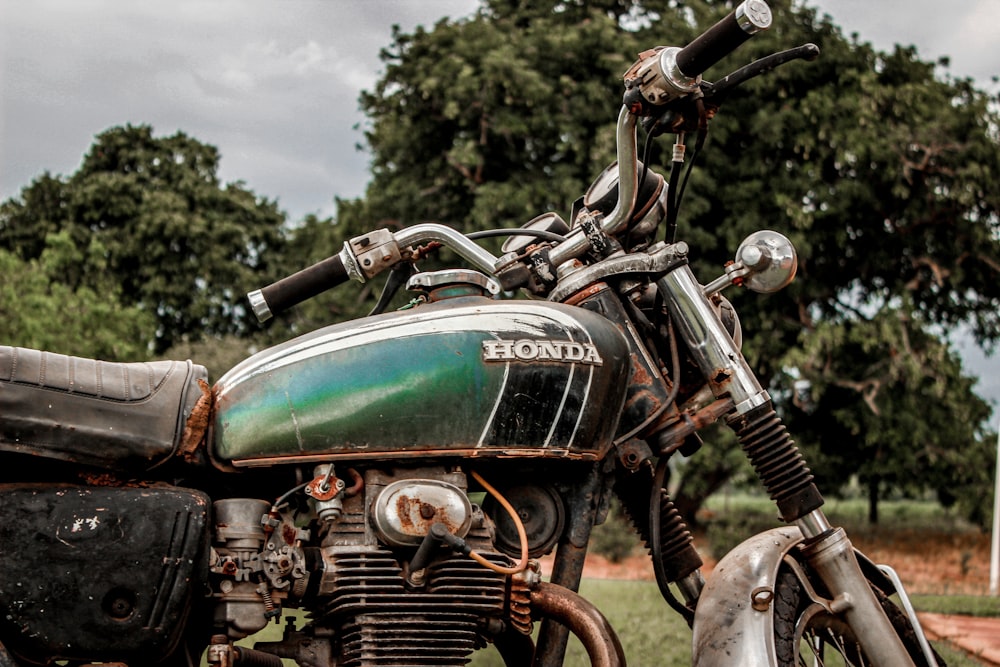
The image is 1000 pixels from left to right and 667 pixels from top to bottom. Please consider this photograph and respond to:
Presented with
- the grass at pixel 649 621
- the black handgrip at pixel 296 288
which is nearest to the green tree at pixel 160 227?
the grass at pixel 649 621

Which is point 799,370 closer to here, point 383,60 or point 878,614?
point 383,60

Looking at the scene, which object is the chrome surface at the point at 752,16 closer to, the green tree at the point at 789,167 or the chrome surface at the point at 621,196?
the chrome surface at the point at 621,196

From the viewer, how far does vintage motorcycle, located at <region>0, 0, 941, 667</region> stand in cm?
220

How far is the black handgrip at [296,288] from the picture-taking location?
2.71 m

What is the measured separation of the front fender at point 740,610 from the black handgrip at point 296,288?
4.20 feet

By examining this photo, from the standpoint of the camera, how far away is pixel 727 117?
50.4 ft

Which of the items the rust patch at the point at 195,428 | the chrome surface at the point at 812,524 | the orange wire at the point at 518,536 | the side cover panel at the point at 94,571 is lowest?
the chrome surface at the point at 812,524

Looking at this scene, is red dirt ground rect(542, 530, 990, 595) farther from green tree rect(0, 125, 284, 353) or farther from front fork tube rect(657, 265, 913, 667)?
green tree rect(0, 125, 284, 353)

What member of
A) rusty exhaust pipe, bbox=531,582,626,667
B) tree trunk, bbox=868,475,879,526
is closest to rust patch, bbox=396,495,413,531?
rusty exhaust pipe, bbox=531,582,626,667

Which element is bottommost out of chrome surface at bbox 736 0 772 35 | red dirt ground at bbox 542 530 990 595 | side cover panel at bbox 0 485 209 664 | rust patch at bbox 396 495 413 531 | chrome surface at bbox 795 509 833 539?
red dirt ground at bbox 542 530 990 595

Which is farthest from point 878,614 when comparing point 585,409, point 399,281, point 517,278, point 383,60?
point 383,60

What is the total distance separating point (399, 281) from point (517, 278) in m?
0.33

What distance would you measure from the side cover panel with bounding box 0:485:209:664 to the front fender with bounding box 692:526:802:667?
4.05ft

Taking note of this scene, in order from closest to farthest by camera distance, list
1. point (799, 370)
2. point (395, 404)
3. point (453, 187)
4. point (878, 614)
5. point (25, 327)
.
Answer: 1. point (395, 404)
2. point (878, 614)
3. point (25, 327)
4. point (799, 370)
5. point (453, 187)
